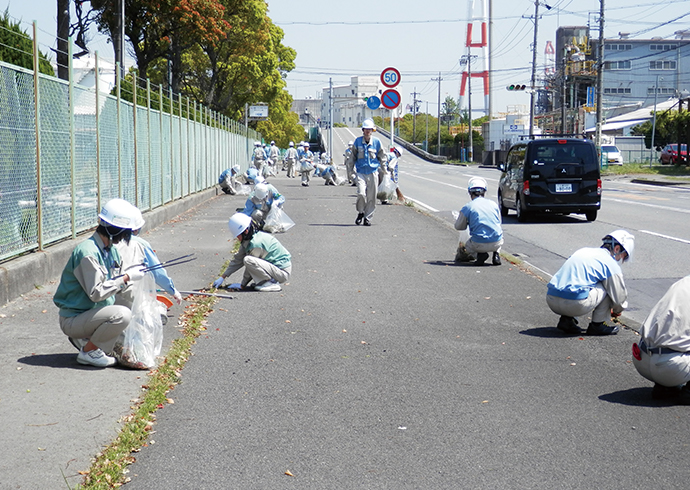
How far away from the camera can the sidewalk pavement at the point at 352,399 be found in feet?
13.1

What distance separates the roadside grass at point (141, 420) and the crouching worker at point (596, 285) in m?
3.15

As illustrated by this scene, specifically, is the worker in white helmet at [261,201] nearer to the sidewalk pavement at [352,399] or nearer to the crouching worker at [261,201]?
the crouching worker at [261,201]

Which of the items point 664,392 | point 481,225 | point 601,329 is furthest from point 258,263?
point 664,392

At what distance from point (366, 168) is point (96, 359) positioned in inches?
439

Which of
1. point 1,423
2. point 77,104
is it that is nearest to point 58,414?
point 1,423

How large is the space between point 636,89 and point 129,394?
110m

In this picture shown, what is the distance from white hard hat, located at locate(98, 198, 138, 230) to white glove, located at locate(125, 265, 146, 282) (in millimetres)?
312

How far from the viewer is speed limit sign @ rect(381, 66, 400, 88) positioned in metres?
20.5

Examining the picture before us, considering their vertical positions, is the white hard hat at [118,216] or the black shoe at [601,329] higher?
the white hard hat at [118,216]

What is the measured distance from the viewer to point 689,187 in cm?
3362

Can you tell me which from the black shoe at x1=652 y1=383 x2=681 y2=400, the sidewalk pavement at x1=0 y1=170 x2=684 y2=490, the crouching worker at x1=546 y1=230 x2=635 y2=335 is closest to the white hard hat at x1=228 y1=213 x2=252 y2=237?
the sidewalk pavement at x1=0 y1=170 x2=684 y2=490

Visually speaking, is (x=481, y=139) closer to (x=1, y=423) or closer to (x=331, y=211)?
(x=331, y=211)

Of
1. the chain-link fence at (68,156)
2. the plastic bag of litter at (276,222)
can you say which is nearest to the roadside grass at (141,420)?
the chain-link fence at (68,156)

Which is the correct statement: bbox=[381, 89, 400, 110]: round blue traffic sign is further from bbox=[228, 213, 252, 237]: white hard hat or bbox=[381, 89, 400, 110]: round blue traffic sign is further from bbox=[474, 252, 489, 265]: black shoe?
bbox=[228, 213, 252, 237]: white hard hat
